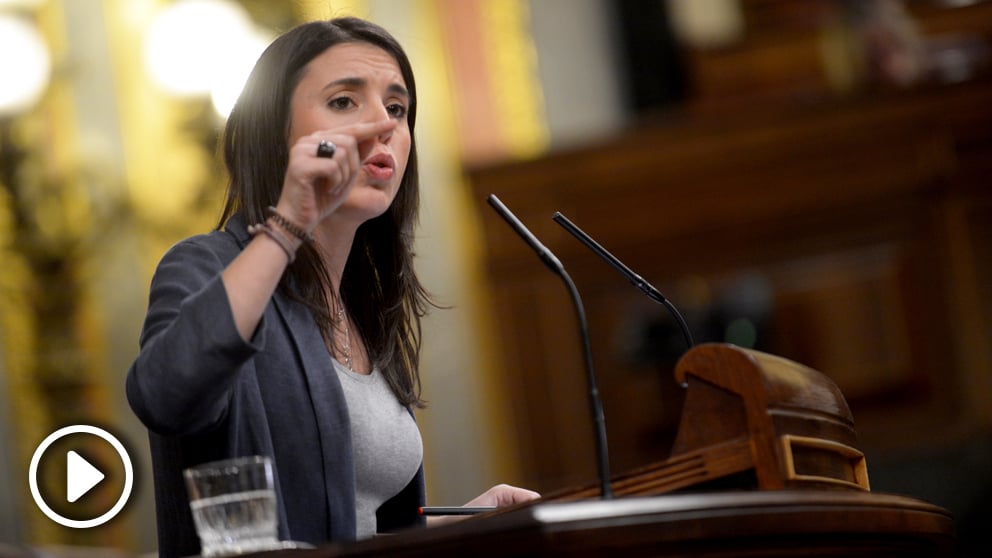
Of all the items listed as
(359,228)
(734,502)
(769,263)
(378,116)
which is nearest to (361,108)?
(378,116)

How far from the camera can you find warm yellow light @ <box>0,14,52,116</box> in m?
5.17

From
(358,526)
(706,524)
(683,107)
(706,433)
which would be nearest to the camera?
(706,524)

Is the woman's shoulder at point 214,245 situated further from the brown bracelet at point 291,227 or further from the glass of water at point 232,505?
the glass of water at point 232,505

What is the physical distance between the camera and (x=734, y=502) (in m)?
1.31

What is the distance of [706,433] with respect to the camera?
159 centimetres

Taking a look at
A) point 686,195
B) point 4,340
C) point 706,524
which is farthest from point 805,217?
point 706,524

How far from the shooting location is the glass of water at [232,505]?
4.67ft

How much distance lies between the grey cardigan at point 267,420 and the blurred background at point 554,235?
322cm

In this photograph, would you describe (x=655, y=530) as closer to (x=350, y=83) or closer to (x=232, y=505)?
(x=232, y=505)

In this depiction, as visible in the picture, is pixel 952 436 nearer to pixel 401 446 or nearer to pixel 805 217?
pixel 805 217

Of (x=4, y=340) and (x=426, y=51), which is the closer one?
(x=4, y=340)

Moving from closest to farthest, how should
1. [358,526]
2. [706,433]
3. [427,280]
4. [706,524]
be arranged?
[706,524]
[706,433]
[358,526]
[427,280]

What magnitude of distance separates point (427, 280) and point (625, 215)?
2.63 feet

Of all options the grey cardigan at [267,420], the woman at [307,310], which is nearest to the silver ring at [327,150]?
the woman at [307,310]
